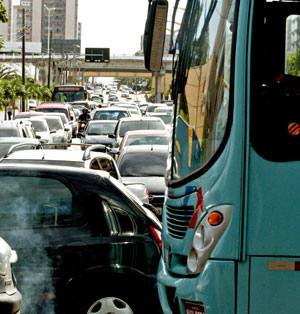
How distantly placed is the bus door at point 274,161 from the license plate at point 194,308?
0.32 meters

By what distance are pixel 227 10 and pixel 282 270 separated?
5.69 feet

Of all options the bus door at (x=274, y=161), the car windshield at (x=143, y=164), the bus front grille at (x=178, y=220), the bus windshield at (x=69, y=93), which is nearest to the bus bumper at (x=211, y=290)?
the bus door at (x=274, y=161)

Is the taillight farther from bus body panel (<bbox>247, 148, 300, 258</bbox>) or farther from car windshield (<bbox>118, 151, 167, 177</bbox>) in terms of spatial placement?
car windshield (<bbox>118, 151, 167, 177</bbox>)

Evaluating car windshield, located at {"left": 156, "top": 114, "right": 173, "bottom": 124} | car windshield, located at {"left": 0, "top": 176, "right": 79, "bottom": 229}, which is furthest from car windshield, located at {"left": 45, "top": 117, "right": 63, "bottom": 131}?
car windshield, located at {"left": 0, "top": 176, "right": 79, "bottom": 229}

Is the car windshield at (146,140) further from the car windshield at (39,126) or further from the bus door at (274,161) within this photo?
the bus door at (274,161)

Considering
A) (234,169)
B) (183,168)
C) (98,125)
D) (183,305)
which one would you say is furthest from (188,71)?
(98,125)

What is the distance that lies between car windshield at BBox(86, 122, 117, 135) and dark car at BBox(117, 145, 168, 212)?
51.2 feet

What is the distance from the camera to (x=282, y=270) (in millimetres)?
6254

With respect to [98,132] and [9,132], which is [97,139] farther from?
[9,132]

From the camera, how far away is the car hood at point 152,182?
1638 centimetres

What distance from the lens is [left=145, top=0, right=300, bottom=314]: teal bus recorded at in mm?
6250

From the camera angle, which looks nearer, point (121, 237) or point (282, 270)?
point (282, 270)

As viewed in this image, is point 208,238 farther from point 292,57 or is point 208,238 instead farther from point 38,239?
point 38,239

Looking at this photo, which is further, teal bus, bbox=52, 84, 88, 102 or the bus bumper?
teal bus, bbox=52, 84, 88, 102
